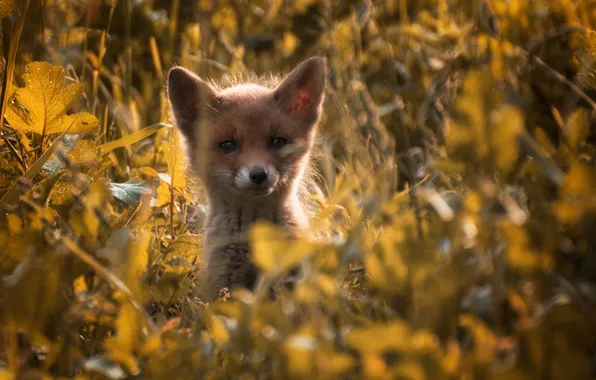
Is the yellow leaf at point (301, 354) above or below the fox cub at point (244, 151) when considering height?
above

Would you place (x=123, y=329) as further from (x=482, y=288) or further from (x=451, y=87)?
(x=451, y=87)

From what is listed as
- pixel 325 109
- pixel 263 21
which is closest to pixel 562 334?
pixel 325 109

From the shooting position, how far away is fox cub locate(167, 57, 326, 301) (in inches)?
106

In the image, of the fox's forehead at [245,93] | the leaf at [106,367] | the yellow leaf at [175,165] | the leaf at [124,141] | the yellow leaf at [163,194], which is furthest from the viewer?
the fox's forehead at [245,93]

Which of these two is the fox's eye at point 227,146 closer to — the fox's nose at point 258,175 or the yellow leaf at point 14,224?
the fox's nose at point 258,175

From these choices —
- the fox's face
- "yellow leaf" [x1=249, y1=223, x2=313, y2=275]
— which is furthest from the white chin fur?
"yellow leaf" [x1=249, y1=223, x2=313, y2=275]

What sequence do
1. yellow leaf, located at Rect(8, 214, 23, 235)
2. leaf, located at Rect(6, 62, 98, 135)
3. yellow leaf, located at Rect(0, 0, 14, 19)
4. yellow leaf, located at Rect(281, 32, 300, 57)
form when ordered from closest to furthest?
1. yellow leaf, located at Rect(8, 214, 23, 235)
2. leaf, located at Rect(6, 62, 98, 135)
3. yellow leaf, located at Rect(0, 0, 14, 19)
4. yellow leaf, located at Rect(281, 32, 300, 57)

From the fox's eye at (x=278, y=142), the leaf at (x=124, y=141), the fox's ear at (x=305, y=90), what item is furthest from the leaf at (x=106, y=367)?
the fox's ear at (x=305, y=90)

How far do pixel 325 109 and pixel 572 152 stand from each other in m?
2.71

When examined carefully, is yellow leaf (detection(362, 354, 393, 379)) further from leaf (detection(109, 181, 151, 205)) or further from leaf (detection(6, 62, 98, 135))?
leaf (detection(6, 62, 98, 135))

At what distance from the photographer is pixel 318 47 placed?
4324mm

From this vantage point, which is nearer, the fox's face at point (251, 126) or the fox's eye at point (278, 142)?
the fox's face at point (251, 126)

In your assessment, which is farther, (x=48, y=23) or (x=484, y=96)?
(x=48, y=23)

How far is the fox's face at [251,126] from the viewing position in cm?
285
